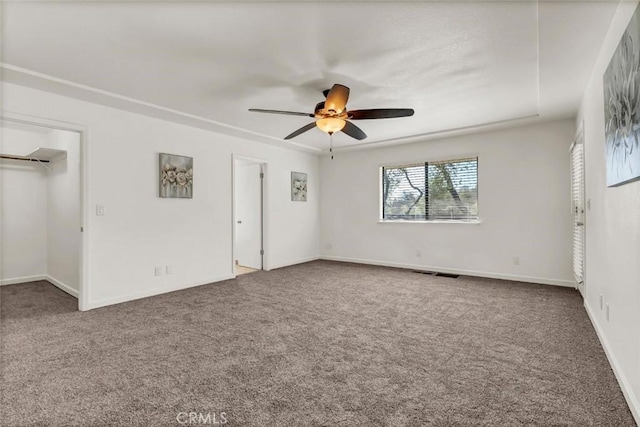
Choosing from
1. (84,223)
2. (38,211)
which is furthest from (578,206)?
(38,211)

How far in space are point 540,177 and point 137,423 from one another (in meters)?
5.32

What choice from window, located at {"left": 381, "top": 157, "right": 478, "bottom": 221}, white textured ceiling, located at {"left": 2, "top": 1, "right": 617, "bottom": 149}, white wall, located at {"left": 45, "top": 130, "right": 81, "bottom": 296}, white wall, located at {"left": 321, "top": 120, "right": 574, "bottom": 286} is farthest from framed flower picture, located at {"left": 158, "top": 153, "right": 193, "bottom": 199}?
window, located at {"left": 381, "top": 157, "right": 478, "bottom": 221}

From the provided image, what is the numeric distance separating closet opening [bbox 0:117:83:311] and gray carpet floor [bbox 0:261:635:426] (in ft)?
2.70

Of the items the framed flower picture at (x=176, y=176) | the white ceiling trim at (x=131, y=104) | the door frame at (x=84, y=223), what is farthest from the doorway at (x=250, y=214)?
the door frame at (x=84, y=223)

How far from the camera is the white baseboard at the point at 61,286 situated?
167 inches

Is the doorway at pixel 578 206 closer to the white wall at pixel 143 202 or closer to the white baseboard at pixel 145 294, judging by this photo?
the white wall at pixel 143 202

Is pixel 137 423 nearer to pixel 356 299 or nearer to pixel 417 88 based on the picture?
pixel 356 299

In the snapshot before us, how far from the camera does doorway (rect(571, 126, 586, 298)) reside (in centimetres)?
351

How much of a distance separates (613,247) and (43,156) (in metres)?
6.91

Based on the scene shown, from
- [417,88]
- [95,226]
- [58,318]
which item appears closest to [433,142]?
[417,88]

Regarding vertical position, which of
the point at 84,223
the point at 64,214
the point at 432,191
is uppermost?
Answer: the point at 432,191

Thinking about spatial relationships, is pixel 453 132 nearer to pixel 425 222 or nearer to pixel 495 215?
pixel 495 215

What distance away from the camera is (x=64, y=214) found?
4.59 metres

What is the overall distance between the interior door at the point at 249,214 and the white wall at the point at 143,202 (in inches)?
24.5
